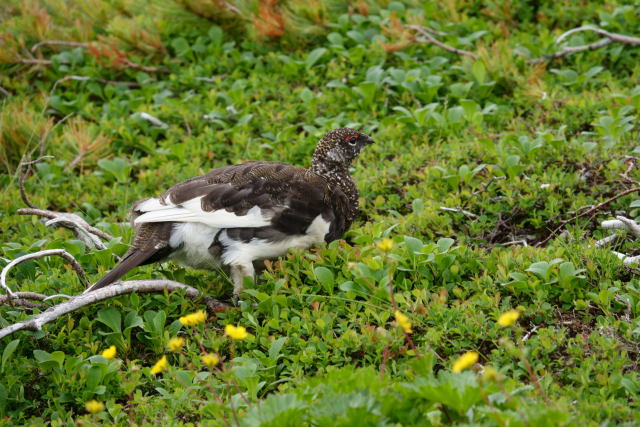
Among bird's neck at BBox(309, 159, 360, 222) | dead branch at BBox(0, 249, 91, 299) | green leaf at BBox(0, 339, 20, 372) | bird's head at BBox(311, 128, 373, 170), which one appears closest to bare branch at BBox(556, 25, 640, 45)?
bird's head at BBox(311, 128, 373, 170)

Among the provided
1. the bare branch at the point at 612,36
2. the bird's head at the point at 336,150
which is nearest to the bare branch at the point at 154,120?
the bird's head at the point at 336,150

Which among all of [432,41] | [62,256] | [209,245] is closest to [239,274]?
[209,245]

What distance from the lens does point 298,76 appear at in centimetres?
788

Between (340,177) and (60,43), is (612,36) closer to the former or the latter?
(340,177)

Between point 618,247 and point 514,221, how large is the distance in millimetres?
823

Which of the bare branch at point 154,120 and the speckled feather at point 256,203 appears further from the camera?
the bare branch at point 154,120

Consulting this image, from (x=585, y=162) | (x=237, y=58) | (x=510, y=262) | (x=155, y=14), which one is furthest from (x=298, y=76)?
(x=510, y=262)

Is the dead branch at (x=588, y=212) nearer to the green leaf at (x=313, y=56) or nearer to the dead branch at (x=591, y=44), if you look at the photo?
the dead branch at (x=591, y=44)

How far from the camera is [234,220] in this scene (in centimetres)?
462

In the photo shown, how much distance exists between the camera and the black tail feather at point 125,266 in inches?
170

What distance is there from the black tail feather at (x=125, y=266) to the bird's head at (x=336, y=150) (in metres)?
1.42

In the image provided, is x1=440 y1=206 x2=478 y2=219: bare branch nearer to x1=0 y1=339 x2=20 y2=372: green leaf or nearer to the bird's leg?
the bird's leg

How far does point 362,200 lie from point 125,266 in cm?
208

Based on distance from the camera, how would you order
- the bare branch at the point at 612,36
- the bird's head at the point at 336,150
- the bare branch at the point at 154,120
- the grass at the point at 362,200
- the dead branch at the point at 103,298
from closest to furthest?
the grass at the point at 362,200, the dead branch at the point at 103,298, the bird's head at the point at 336,150, the bare branch at the point at 612,36, the bare branch at the point at 154,120
